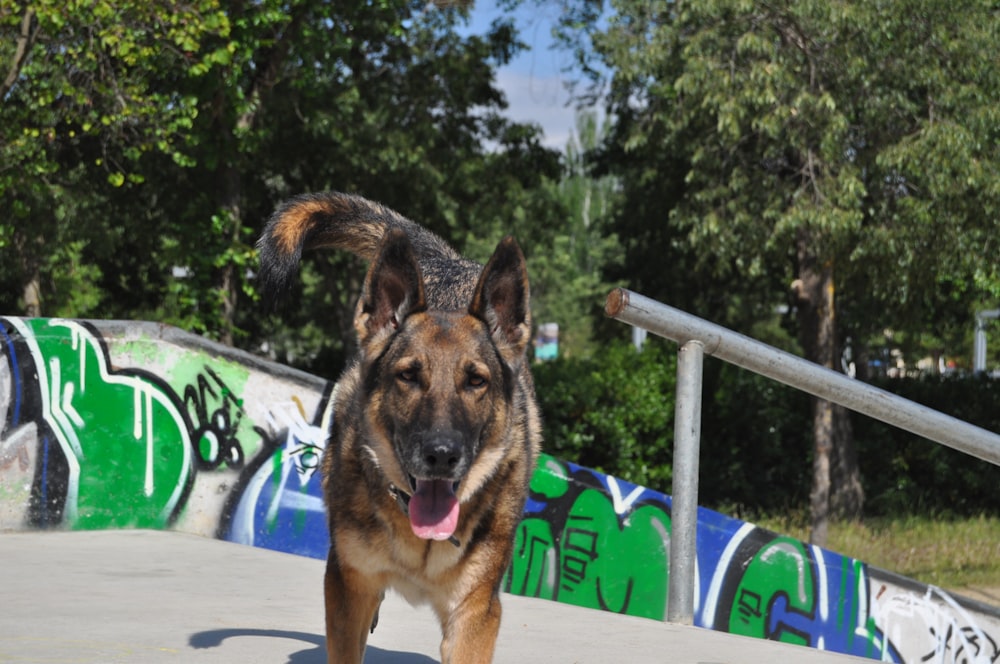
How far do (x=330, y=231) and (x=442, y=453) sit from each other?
2.46 m

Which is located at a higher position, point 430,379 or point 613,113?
point 613,113

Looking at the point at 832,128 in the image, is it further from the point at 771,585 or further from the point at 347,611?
the point at 347,611

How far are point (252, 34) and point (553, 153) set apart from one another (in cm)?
689

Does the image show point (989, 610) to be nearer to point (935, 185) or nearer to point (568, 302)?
point (935, 185)

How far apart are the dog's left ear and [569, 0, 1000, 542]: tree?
27.2 feet

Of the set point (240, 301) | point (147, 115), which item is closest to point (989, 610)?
point (147, 115)

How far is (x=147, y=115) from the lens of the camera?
480 inches

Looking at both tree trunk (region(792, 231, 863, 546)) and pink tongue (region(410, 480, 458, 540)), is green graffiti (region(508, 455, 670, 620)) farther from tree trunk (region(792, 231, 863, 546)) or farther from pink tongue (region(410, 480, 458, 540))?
tree trunk (region(792, 231, 863, 546))

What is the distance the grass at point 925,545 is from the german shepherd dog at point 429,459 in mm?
10149

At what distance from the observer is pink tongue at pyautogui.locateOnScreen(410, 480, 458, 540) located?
397 centimetres

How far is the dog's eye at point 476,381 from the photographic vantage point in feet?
13.5

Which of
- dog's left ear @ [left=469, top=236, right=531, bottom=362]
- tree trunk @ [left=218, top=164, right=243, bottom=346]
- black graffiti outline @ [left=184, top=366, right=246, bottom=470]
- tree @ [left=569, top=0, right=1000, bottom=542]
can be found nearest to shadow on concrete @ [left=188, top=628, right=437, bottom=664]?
dog's left ear @ [left=469, top=236, right=531, bottom=362]

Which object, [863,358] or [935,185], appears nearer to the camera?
[935,185]

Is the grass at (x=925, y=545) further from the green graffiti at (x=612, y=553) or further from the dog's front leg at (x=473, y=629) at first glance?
the dog's front leg at (x=473, y=629)
